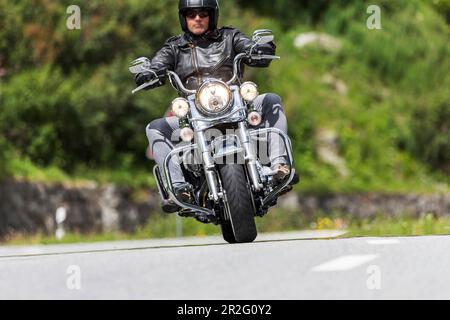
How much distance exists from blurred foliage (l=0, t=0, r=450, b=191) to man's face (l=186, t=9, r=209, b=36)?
16209mm

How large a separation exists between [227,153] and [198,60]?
41.2 inches

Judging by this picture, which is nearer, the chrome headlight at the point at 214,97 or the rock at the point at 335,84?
the chrome headlight at the point at 214,97

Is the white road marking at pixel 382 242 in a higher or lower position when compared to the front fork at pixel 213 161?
lower

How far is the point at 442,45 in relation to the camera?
1684 inches

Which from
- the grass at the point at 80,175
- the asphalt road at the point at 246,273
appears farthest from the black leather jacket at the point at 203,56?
the grass at the point at 80,175

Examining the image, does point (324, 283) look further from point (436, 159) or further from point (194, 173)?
point (436, 159)

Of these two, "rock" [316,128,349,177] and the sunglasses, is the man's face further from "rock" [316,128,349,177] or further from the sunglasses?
"rock" [316,128,349,177]

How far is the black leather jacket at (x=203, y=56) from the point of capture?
11.1 m

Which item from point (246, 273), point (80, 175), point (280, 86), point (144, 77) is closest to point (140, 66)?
point (144, 77)

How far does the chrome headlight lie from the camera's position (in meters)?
10.7

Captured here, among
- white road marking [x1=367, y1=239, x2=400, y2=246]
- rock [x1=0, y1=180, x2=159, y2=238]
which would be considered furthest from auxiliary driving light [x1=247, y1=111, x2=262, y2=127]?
rock [x1=0, y1=180, x2=159, y2=238]

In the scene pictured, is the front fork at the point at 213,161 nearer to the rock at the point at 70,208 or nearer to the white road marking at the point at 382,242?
the white road marking at the point at 382,242

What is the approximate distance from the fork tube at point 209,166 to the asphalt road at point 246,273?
0.68 meters

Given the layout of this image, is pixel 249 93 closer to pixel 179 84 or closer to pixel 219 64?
pixel 219 64
